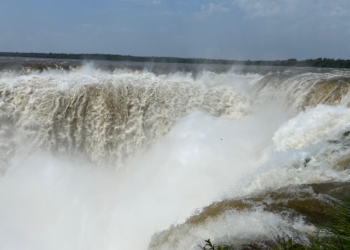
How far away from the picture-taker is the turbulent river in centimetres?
541

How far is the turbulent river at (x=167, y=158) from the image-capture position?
5.41 metres

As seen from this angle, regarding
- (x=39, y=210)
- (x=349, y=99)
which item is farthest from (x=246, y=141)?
(x=39, y=210)

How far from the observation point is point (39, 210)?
394 inches

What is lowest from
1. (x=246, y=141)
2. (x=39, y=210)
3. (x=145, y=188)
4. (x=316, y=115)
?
(x=39, y=210)

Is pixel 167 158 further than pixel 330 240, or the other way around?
pixel 167 158

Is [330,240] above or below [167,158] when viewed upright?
above

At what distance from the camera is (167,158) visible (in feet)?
35.9

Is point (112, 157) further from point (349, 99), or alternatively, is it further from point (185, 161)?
point (349, 99)

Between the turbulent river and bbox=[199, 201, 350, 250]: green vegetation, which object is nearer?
bbox=[199, 201, 350, 250]: green vegetation

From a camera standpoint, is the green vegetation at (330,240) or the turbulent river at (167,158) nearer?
the green vegetation at (330,240)

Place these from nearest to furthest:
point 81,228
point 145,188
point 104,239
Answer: point 104,239
point 81,228
point 145,188

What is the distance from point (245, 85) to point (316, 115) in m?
5.98

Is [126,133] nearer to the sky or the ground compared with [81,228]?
nearer to the sky

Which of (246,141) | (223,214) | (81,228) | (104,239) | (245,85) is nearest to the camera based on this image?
(223,214)
